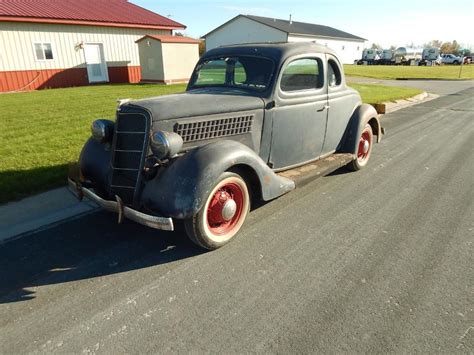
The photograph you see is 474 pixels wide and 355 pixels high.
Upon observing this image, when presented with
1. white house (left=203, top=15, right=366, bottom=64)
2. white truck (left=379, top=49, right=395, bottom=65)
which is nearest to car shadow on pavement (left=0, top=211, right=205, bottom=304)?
white house (left=203, top=15, right=366, bottom=64)

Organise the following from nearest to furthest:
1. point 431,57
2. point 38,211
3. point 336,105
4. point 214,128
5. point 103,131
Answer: point 214,128, point 103,131, point 38,211, point 336,105, point 431,57

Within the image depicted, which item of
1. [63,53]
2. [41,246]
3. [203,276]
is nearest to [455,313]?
[203,276]

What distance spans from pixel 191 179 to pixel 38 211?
2.30m

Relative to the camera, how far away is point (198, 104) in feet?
11.4

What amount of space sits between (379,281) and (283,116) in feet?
6.89

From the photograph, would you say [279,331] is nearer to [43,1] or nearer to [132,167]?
[132,167]

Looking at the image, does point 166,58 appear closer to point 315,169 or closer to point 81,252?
point 315,169

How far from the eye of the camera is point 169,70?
18.6m

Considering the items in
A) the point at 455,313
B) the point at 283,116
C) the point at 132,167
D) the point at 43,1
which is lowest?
the point at 455,313

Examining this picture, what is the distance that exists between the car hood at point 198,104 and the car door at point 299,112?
14.9 inches

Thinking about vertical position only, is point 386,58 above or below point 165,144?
above

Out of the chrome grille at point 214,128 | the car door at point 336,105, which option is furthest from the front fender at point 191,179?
the car door at point 336,105

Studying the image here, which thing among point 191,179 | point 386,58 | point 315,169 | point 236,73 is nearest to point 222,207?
point 191,179

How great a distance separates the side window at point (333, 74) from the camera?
4.84 m
